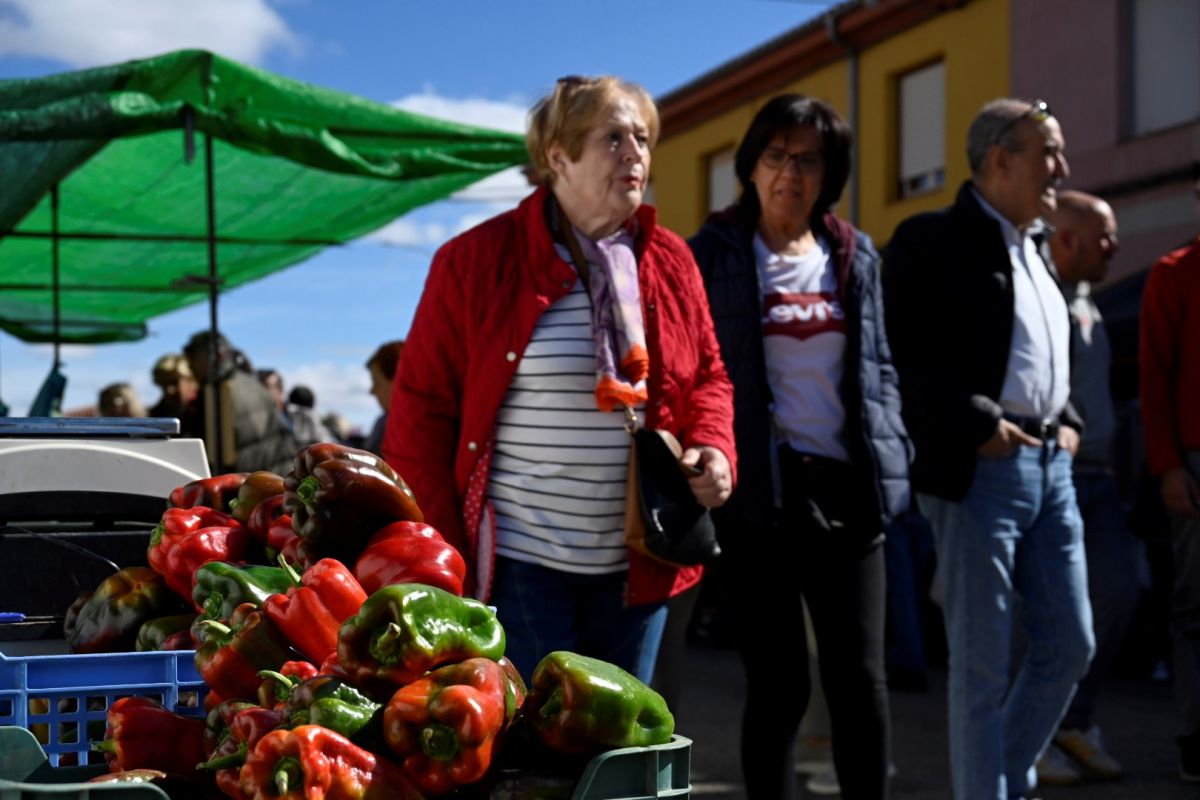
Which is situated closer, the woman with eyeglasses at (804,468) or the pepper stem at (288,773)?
the pepper stem at (288,773)

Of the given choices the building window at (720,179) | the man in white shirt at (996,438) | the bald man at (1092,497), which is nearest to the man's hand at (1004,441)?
the man in white shirt at (996,438)

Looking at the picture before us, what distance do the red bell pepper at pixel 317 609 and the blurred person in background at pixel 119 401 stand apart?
8.82 m

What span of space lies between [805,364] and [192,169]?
5.78 m

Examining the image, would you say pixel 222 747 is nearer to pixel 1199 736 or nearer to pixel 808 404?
pixel 808 404

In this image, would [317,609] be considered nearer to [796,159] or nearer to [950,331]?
[796,159]

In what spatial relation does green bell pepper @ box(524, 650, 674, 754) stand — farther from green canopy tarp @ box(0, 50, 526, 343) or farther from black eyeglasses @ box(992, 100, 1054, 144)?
green canopy tarp @ box(0, 50, 526, 343)

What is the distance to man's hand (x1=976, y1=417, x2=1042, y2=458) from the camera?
3932mm

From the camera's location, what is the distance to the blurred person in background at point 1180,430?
207 inches

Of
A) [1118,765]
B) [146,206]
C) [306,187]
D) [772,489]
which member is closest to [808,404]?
[772,489]

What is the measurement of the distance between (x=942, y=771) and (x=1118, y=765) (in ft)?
2.27

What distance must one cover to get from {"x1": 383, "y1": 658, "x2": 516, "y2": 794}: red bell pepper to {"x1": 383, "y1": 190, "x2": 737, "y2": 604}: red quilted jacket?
1599 millimetres

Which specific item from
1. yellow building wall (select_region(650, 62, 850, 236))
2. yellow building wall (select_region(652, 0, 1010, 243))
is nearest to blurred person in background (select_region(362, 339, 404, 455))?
yellow building wall (select_region(652, 0, 1010, 243))

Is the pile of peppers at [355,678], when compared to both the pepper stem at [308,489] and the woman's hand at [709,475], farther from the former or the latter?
the woman's hand at [709,475]

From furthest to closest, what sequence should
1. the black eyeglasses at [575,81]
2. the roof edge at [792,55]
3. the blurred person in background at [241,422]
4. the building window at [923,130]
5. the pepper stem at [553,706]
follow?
the roof edge at [792,55]
the building window at [923,130]
the blurred person in background at [241,422]
the black eyeglasses at [575,81]
the pepper stem at [553,706]
